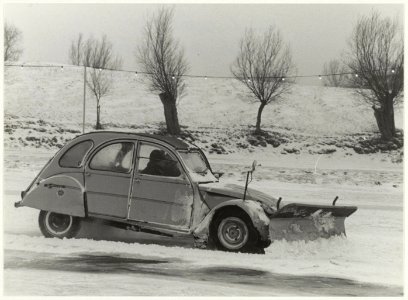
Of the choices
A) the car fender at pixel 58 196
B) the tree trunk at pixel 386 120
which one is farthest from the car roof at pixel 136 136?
the tree trunk at pixel 386 120

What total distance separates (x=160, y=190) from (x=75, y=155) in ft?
5.41

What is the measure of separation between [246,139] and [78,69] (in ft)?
14.7

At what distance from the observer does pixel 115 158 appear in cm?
838

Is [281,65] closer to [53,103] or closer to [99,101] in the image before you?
[99,101]

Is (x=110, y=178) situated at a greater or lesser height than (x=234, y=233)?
greater

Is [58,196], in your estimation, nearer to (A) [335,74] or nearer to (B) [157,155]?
(B) [157,155]

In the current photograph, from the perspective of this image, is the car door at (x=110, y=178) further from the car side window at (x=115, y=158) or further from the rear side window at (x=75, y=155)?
the rear side window at (x=75, y=155)

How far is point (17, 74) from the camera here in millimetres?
11766

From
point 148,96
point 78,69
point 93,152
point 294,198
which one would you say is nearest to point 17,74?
point 78,69

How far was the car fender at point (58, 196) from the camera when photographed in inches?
326

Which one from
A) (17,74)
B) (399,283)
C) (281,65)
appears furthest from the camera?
(281,65)

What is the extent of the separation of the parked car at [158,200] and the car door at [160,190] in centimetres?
2

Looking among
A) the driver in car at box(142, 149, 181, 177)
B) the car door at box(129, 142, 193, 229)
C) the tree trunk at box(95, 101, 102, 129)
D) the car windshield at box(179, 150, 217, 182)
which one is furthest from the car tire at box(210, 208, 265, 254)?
the tree trunk at box(95, 101, 102, 129)

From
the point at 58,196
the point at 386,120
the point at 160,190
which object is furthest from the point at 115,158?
the point at 386,120
